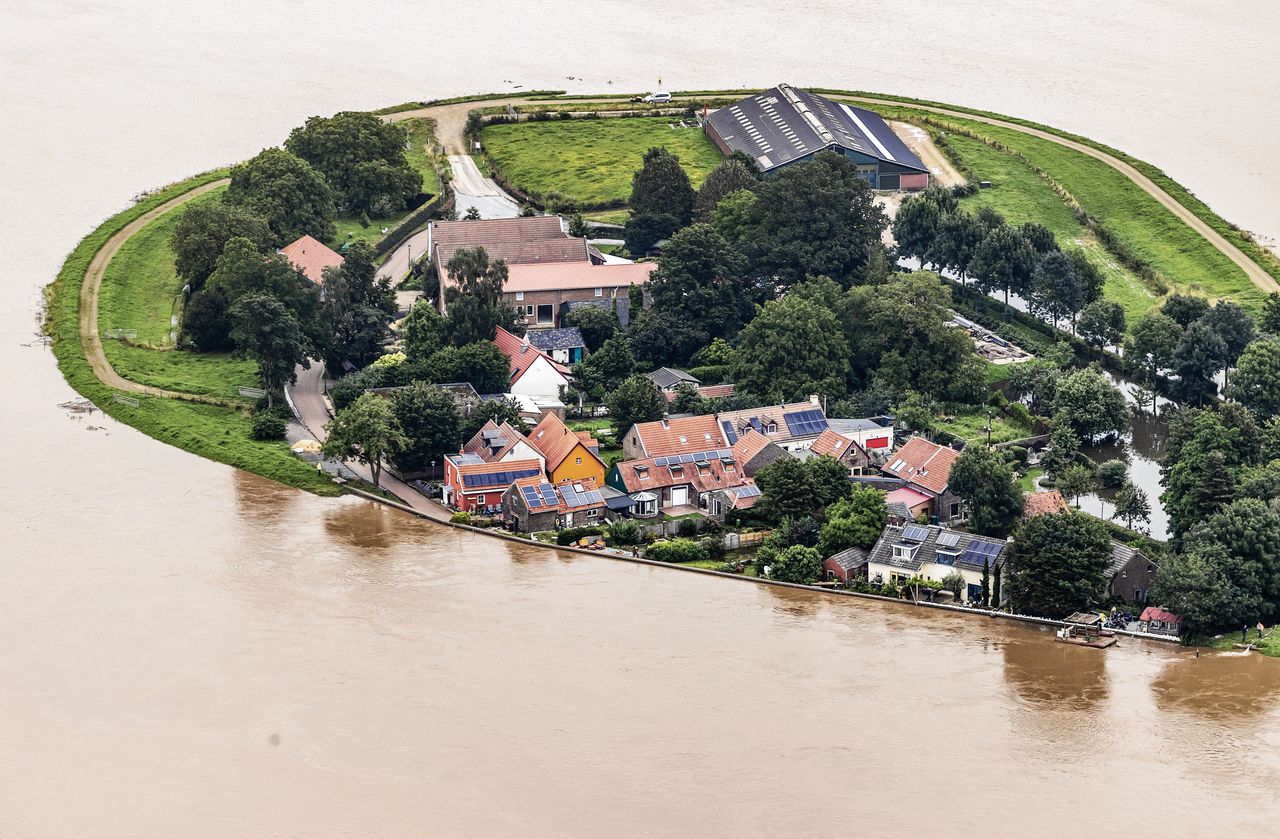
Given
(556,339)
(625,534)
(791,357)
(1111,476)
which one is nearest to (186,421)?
(556,339)

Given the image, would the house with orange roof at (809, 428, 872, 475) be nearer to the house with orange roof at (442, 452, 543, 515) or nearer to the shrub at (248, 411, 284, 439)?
the house with orange roof at (442, 452, 543, 515)

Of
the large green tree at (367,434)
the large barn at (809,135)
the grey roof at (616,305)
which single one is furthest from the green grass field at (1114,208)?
the large green tree at (367,434)

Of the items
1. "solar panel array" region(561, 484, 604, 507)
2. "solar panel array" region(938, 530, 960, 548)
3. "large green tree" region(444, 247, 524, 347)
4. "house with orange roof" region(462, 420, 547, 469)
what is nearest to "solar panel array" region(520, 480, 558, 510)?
"solar panel array" region(561, 484, 604, 507)

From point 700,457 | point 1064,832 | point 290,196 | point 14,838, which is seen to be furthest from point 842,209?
point 14,838

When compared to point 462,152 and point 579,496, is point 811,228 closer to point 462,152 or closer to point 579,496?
point 579,496

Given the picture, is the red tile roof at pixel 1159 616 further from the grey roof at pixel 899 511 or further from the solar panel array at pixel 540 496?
the solar panel array at pixel 540 496
